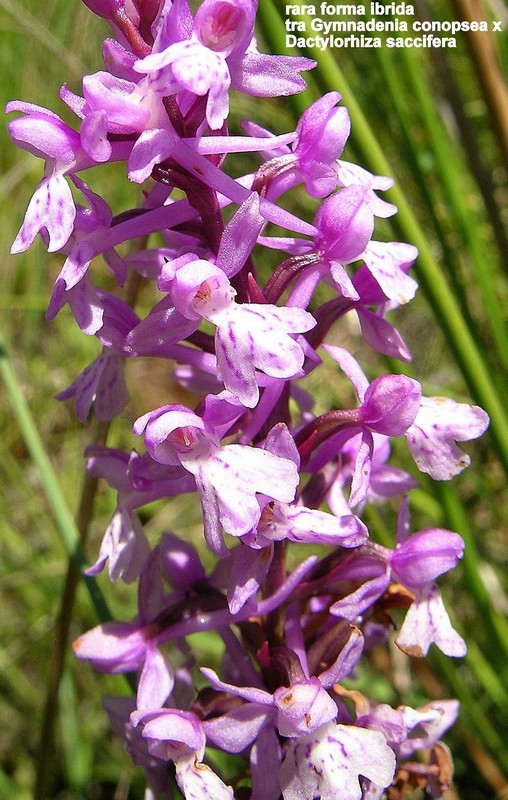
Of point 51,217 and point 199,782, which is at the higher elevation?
point 51,217

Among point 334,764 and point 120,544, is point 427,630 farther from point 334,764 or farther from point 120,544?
point 120,544

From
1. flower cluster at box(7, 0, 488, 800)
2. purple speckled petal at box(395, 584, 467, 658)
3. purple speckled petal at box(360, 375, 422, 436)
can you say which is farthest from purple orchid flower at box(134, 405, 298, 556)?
purple speckled petal at box(395, 584, 467, 658)

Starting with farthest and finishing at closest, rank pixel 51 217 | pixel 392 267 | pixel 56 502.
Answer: pixel 56 502 → pixel 392 267 → pixel 51 217

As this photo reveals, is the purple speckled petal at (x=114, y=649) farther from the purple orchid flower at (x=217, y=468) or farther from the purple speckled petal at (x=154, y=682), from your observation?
the purple orchid flower at (x=217, y=468)

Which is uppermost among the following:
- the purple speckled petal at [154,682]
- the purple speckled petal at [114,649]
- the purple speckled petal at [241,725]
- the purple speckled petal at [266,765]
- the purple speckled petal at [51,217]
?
the purple speckled petal at [51,217]

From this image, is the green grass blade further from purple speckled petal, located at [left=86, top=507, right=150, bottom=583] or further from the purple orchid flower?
the purple orchid flower

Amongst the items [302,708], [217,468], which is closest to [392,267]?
[217,468]

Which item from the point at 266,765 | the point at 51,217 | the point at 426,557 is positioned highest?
the point at 51,217

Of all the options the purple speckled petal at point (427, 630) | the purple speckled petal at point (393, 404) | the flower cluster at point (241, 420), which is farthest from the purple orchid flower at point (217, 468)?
the purple speckled petal at point (427, 630)

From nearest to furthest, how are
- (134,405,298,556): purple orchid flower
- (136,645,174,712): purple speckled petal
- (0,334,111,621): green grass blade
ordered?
1. (134,405,298,556): purple orchid flower
2. (136,645,174,712): purple speckled petal
3. (0,334,111,621): green grass blade
